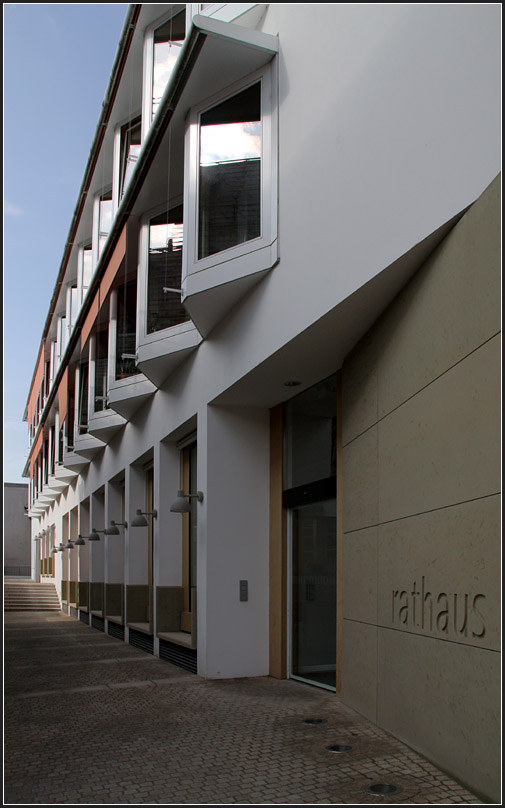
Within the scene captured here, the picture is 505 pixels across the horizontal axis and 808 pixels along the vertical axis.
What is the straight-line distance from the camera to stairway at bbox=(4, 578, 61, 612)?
3503 cm

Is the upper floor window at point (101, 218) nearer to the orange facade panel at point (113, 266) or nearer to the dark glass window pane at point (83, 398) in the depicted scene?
the orange facade panel at point (113, 266)

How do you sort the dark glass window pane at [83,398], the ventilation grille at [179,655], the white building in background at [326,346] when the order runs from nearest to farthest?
the white building in background at [326,346] < the ventilation grille at [179,655] < the dark glass window pane at [83,398]

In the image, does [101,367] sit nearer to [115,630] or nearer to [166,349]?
[115,630]

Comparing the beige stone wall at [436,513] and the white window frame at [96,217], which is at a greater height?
the white window frame at [96,217]

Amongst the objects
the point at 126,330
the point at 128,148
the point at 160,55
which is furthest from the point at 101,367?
the point at 160,55

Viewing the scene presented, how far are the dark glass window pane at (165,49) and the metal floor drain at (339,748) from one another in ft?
38.1

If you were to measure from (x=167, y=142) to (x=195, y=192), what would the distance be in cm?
163

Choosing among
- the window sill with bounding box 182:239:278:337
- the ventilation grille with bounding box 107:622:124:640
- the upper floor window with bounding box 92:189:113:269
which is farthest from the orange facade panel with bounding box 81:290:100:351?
the window sill with bounding box 182:239:278:337

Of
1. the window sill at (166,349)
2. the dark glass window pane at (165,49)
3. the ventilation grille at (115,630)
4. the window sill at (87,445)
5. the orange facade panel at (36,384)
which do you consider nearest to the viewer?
the window sill at (166,349)

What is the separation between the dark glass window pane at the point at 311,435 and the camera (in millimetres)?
9711

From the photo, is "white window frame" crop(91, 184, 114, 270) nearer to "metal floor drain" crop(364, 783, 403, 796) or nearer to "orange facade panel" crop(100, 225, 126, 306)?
"orange facade panel" crop(100, 225, 126, 306)

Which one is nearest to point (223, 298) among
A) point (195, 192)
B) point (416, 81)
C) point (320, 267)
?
point (195, 192)

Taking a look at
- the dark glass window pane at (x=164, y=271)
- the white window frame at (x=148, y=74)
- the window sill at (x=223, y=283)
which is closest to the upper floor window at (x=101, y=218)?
the white window frame at (x=148, y=74)

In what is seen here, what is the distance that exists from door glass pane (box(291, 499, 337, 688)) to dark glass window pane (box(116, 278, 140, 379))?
6.45m
